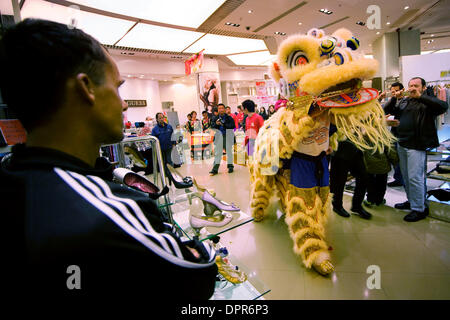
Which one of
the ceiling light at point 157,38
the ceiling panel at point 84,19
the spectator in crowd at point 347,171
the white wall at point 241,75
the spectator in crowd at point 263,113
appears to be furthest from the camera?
the white wall at point 241,75

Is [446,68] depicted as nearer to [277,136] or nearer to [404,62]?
[404,62]

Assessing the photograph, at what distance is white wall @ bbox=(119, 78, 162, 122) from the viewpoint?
12.8 metres

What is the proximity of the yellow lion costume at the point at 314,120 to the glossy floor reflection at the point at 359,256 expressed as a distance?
193 millimetres

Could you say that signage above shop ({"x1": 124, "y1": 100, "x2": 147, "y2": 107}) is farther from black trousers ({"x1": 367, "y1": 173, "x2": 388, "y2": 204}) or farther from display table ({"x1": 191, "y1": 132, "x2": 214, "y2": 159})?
black trousers ({"x1": 367, "y1": 173, "x2": 388, "y2": 204})

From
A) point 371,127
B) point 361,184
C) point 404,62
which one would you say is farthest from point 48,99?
point 404,62

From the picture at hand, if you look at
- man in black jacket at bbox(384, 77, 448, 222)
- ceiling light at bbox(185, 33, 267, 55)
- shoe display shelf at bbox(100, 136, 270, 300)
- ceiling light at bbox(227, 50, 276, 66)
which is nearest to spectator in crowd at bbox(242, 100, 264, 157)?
man in black jacket at bbox(384, 77, 448, 222)

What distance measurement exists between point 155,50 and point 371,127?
10935 millimetres

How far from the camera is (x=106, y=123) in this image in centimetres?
64

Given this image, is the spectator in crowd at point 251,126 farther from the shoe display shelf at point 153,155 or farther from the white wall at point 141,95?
the white wall at point 141,95

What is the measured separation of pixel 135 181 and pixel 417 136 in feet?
10.6

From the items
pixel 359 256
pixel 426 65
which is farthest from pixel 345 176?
pixel 426 65

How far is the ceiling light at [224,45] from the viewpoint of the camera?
32.2 ft

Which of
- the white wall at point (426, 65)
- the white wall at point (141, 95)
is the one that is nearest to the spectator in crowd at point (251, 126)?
the white wall at point (426, 65)

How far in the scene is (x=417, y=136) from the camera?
8.94 ft
